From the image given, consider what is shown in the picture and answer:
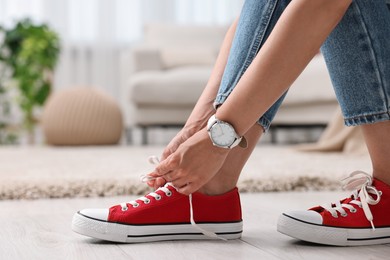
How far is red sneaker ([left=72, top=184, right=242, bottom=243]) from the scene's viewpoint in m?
0.92

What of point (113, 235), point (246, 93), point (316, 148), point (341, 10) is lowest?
point (316, 148)

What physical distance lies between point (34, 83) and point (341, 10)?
3906 mm

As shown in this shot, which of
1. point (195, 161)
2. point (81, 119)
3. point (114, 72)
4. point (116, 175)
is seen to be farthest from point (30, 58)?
point (195, 161)

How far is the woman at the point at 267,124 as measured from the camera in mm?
813

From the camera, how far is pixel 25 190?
60.2 inches

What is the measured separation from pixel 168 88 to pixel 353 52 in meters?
3.02

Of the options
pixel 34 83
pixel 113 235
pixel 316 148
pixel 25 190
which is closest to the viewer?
pixel 113 235

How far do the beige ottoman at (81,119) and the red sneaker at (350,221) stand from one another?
312 centimetres

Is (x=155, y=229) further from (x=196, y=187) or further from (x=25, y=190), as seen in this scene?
(x=25, y=190)

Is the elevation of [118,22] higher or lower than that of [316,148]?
higher

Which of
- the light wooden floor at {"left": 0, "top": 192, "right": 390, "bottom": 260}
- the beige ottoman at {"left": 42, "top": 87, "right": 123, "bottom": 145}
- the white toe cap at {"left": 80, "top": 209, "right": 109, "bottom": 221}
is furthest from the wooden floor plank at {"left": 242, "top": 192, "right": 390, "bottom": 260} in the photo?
the beige ottoman at {"left": 42, "top": 87, "right": 123, "bottom": 145}

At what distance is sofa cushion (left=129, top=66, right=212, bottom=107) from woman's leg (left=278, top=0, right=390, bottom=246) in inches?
116

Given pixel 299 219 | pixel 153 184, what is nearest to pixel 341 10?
pixel 299 219

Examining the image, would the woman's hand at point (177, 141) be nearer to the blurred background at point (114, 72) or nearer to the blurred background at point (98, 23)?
the blurred background at point (114, 72)
